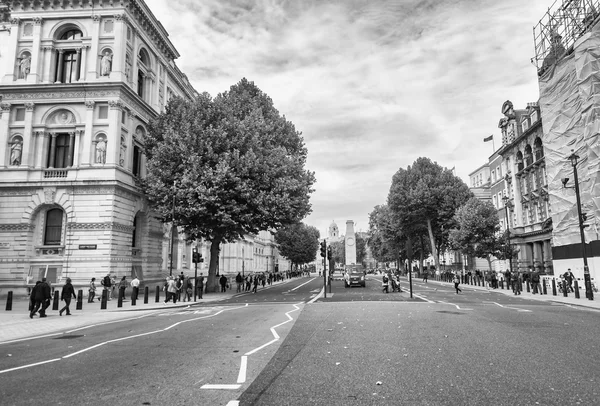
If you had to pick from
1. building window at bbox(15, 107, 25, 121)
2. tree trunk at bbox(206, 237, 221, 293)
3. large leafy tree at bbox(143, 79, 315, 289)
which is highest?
building window at bbox(15, 107, 25, 121)

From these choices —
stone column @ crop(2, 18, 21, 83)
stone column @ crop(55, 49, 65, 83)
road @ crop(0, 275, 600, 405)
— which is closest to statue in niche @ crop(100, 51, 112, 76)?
stone column @ crop(55, 49, 65, 83)

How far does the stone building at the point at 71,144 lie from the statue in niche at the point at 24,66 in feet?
0.26

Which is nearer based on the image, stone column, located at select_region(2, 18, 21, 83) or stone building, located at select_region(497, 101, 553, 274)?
stone column, located at select_region(2, 18, 21, 83)

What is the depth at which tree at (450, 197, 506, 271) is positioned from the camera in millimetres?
43062

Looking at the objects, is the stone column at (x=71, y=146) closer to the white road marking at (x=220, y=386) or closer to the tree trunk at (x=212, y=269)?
the tree trunk at (x=212, y=269)

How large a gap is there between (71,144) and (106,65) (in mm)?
6685

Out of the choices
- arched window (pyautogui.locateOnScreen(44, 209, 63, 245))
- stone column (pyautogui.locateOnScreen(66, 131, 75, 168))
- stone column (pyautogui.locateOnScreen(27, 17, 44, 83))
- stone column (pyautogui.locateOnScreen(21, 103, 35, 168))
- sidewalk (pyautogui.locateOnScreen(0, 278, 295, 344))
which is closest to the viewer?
sidewalk (pyautogui.locateOnScreen(0, 278, 295, 344))

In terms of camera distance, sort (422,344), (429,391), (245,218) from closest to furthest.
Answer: (429,391) < (422,344) < (245,218)

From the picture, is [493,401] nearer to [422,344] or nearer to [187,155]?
[422,344]

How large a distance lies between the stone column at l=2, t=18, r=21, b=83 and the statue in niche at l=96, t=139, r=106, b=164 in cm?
894

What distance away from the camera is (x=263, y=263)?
91500 mm

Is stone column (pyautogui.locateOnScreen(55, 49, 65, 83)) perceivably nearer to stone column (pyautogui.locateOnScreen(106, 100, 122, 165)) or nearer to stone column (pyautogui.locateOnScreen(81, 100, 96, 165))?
stone column (pyautogui.locateOnScreen(81, 100, 96, 165))

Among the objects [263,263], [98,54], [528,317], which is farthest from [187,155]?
[263,263]

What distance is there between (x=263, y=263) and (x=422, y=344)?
274 feet
